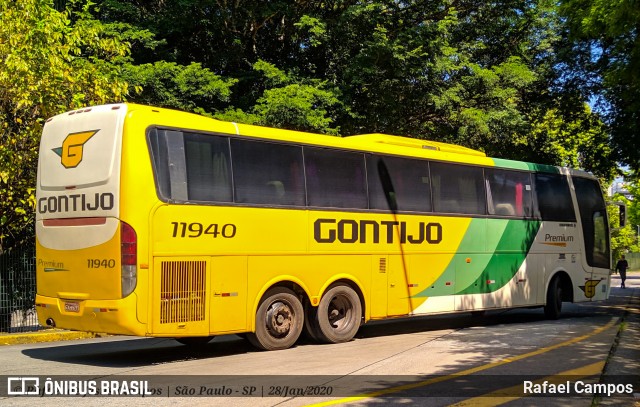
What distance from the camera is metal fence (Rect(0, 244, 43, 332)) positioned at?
16016 millimetres

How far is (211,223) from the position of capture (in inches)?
443

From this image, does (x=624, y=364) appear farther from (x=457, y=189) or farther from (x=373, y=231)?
(x=457, y=189)

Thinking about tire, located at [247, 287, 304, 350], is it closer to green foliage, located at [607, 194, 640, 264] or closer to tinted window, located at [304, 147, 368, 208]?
tinted window, located at [304, 147, 368, 208]

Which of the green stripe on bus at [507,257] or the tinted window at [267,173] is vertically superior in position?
the tinted window at [267,173]

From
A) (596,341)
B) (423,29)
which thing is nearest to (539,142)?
(423,29)

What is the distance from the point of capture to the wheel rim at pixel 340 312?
13320 millimetres

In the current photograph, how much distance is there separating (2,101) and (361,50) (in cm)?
1076

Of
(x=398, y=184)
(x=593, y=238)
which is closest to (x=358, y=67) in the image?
(x=593, y=238)

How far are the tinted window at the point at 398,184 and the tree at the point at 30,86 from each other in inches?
252

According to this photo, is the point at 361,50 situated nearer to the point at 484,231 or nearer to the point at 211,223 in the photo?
the point at 484,231

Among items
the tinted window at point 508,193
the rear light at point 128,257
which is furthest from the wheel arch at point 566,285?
the rear light at point 128,257

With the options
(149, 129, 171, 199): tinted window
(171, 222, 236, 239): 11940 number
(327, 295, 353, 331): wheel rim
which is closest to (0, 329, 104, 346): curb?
(171, 222, 236, 239): 11940 number

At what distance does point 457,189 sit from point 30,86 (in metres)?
8.96

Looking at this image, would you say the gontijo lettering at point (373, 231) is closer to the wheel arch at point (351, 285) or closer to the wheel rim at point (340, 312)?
the wheel arch at point (351, 285)
